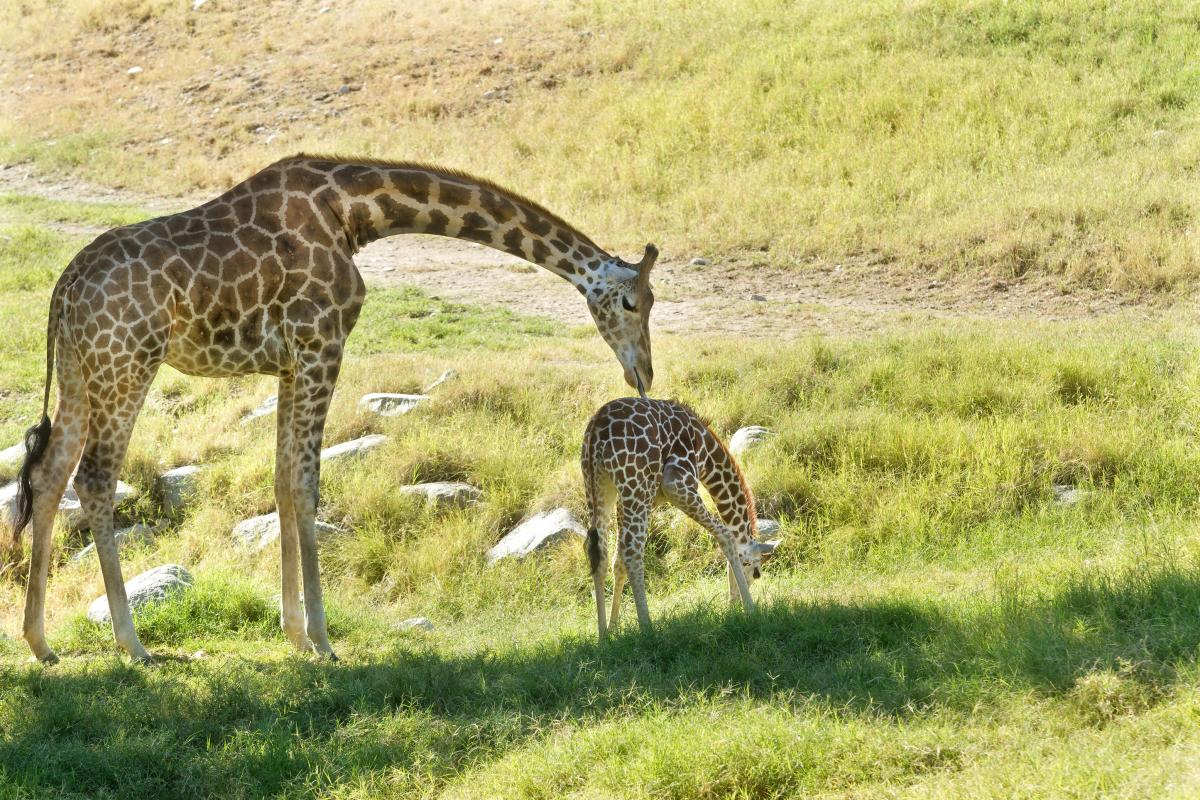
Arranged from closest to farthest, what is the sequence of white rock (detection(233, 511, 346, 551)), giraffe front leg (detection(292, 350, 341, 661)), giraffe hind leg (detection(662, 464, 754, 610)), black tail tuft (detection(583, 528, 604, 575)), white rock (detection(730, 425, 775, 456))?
black tail tuft (detection(583, 528, 604, 575)) → giraffe front leg (detection(292, 350, 341, 661)) → giraffe hind leg (detection(662, 464, 754, 610)) → white rock (detection(233, 511, 346, 551)) → white rock (detection(730, 425, 775, 456))

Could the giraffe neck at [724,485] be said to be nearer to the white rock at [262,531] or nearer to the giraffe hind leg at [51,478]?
the white rock at [262,531]

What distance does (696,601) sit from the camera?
9727 mm

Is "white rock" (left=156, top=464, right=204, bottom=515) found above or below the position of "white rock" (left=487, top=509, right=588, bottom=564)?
above

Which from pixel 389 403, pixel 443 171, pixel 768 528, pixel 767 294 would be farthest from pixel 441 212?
pixel 767 294

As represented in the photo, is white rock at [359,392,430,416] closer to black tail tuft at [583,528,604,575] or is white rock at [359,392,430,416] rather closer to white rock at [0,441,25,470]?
white rock at [0,441,25,470]

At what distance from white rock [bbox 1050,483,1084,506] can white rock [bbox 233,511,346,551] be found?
6.21 metres

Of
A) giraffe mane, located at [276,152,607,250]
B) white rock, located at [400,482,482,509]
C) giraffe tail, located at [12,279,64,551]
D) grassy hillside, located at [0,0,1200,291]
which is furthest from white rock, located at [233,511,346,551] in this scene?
grassy hillside, located at [0,0,1200,291]

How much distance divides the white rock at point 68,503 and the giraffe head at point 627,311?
5.24 meters

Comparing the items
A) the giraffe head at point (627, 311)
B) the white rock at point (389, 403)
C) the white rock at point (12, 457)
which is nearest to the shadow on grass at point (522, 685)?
the giraffe head at point (627, 311)

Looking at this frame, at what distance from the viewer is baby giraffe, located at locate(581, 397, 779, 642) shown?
886 cm

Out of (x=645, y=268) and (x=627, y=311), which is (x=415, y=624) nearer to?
(x=627, y=311)

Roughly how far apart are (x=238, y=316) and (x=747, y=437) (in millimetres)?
5109

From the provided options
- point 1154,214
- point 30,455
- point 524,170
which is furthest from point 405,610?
point 524,170

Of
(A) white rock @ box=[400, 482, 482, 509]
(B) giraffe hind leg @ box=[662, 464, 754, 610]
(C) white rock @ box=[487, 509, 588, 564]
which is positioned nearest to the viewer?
(B) giraffe hind leg @ box=[662, 464, 754, 610]
